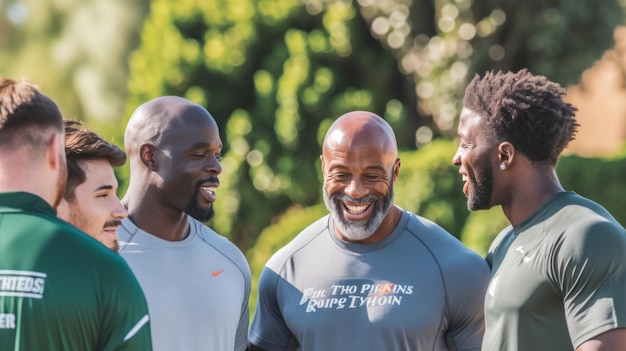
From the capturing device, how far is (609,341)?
159 inches

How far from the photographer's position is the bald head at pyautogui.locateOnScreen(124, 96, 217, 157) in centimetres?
527

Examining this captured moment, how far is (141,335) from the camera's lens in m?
3.45

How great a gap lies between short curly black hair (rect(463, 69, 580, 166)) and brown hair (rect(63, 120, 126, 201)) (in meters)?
1.70

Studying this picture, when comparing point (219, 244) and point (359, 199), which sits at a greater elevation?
point (359, 199)

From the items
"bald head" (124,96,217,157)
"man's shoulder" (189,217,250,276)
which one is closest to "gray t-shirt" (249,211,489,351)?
"man's shoulder" (189,217,250,276)

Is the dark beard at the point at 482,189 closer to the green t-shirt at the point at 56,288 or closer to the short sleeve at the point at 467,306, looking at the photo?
the short sleeve at the point at 467,306

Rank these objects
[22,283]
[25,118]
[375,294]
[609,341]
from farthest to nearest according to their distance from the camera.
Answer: [375,294] → [609,341] → [25,118] → [22,283]

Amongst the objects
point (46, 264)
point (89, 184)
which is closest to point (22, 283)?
point (46, 264)

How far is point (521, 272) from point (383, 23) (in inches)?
459

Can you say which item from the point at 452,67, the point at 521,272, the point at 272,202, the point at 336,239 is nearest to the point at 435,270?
the point at 336,239

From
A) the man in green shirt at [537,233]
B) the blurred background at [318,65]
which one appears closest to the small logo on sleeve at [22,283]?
the man in green shirt at [537,233]

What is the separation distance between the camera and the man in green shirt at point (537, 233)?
4039 millimetres

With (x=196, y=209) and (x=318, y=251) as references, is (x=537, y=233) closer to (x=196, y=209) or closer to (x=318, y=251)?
(x=318, y=251)

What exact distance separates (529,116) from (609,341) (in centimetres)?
110
